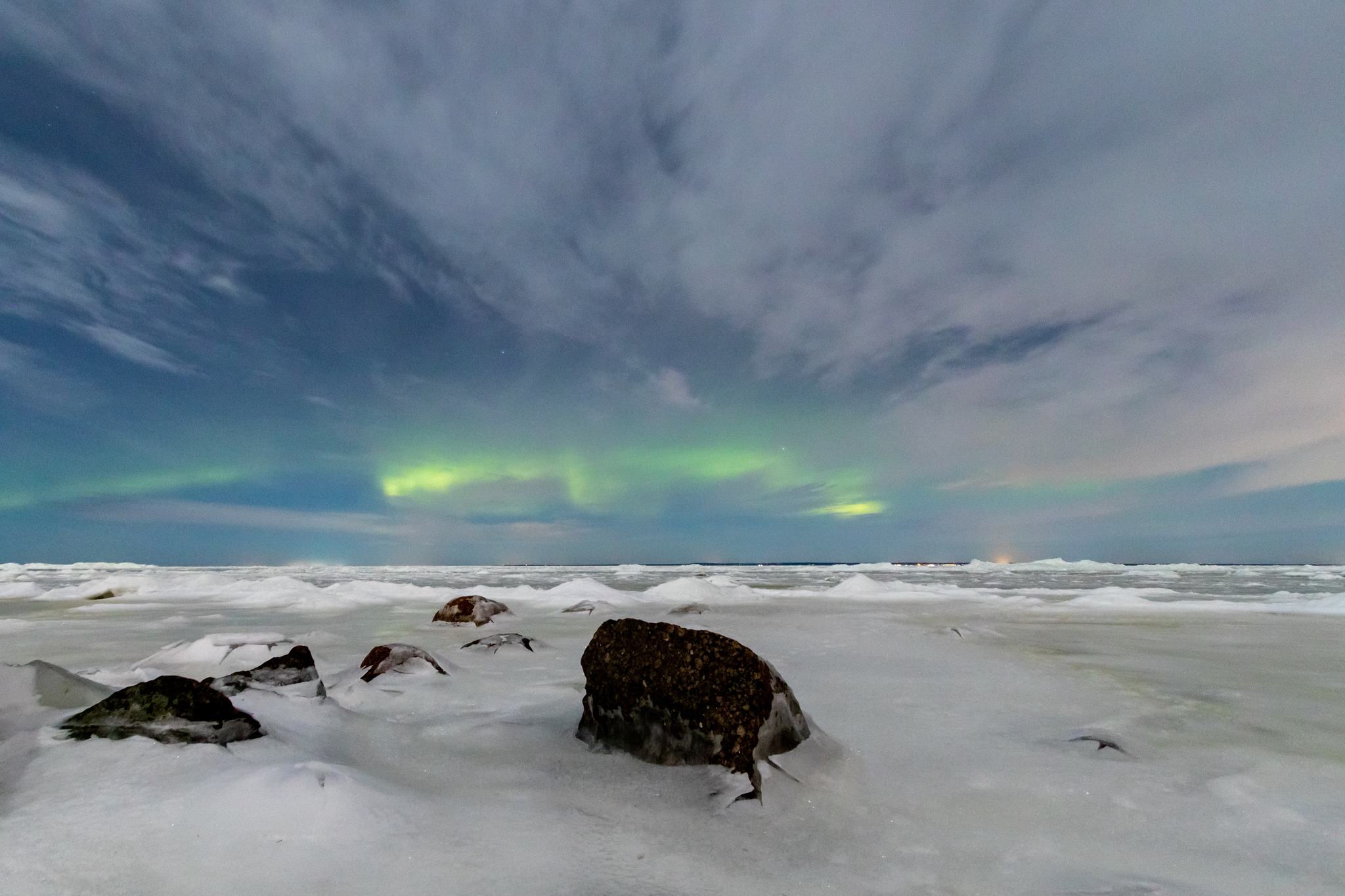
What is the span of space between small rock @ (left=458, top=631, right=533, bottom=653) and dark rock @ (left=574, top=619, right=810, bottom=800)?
4.61m

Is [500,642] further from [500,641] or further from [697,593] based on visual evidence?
[697,593]

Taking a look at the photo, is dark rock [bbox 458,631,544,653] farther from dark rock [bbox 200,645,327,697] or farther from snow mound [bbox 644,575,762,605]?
snow mound [bbox 644,575,762,605]

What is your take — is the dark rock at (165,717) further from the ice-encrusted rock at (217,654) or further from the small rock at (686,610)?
the small rock at (686,610)

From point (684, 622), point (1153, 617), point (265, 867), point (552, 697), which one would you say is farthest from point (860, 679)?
point (1153, 617)

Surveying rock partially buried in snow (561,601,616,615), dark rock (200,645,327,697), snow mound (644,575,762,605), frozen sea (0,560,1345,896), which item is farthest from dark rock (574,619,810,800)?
snow mound (644,575,762,605)

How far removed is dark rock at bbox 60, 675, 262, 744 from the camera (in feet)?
9.39

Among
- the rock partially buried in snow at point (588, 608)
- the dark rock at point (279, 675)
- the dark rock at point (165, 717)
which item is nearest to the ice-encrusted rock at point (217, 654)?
the dark rock at point (279, 675)

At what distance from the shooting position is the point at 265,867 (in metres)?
2.14

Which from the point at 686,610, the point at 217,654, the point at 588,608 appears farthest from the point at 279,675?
the point at 588,608

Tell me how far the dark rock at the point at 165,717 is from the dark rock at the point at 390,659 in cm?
285

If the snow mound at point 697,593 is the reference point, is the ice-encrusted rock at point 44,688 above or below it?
below

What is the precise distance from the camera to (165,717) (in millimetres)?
2916

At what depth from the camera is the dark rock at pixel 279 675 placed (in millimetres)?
4301

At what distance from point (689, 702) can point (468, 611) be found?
407 inches
